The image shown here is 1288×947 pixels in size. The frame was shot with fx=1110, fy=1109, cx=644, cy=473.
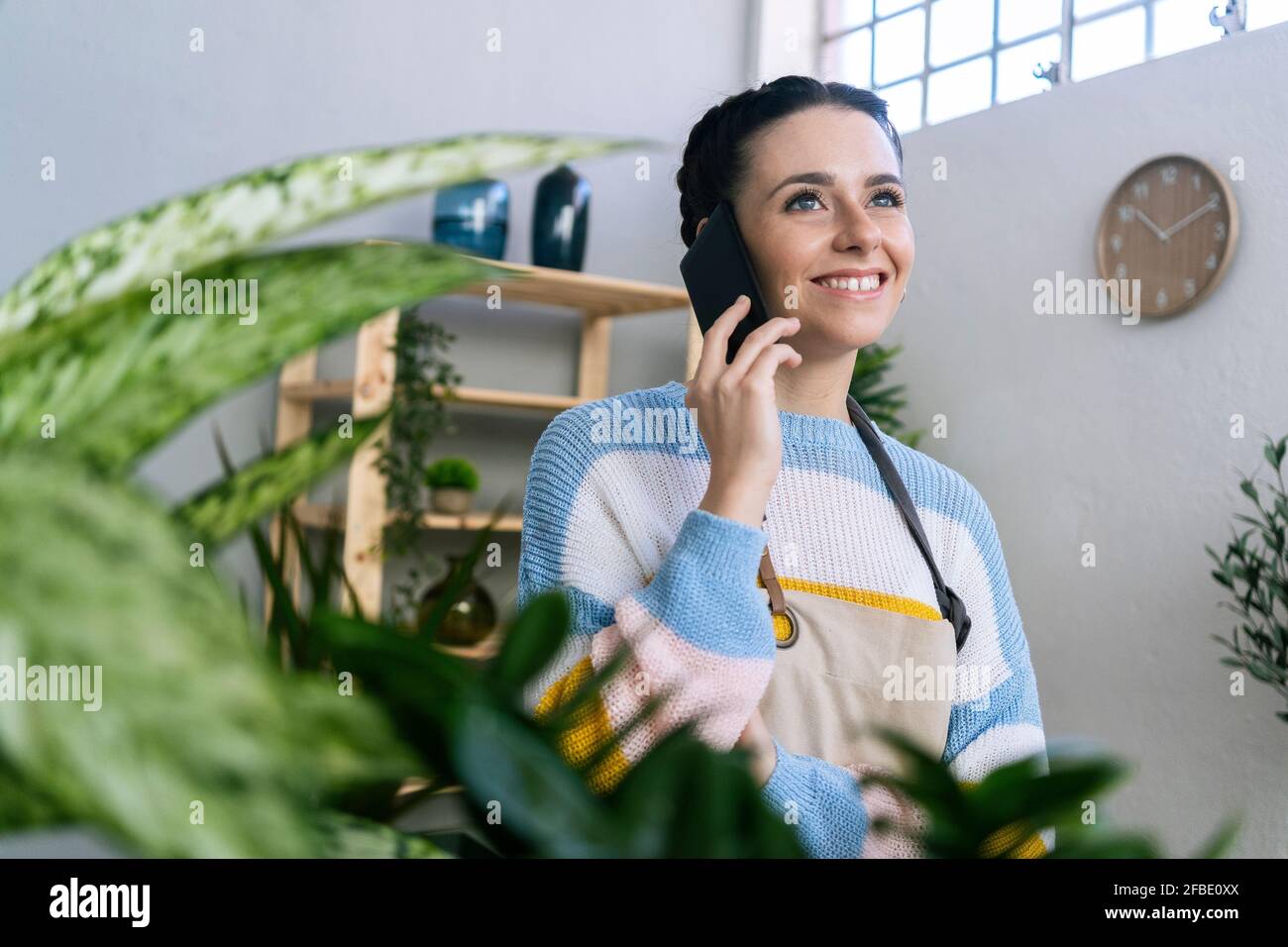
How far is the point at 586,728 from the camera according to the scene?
75 cm

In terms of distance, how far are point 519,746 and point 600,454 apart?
1.05m

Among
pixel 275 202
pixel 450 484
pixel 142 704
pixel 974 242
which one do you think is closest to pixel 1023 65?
pixel 974 242

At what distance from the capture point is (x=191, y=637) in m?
0.18

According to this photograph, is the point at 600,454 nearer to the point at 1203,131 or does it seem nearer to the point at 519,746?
the point at 519,746

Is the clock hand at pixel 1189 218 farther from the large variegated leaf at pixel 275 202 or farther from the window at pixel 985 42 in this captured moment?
the large variegated leaf at pixel 275 202

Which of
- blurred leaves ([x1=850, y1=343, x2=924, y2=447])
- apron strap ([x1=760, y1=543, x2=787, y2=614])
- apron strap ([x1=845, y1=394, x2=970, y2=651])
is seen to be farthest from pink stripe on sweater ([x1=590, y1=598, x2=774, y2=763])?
blurred leaves ([x1=850, y1=343, x2=924, y2=447])

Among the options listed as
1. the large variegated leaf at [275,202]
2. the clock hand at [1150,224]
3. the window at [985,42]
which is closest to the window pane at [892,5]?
the window at [985,42]

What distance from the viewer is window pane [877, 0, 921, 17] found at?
371 centimetres

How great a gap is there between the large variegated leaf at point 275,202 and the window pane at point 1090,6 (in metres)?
3.32

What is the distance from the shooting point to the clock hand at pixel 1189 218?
2613mm

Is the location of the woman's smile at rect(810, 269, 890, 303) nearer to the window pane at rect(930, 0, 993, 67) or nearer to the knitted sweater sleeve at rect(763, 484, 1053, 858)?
the knitted sweater sleeve at rect(763, 484, 1053, 858)

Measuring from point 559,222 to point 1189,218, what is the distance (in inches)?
68.0

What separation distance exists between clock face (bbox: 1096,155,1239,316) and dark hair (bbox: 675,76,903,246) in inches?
54.9

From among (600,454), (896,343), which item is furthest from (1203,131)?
(600,454)
